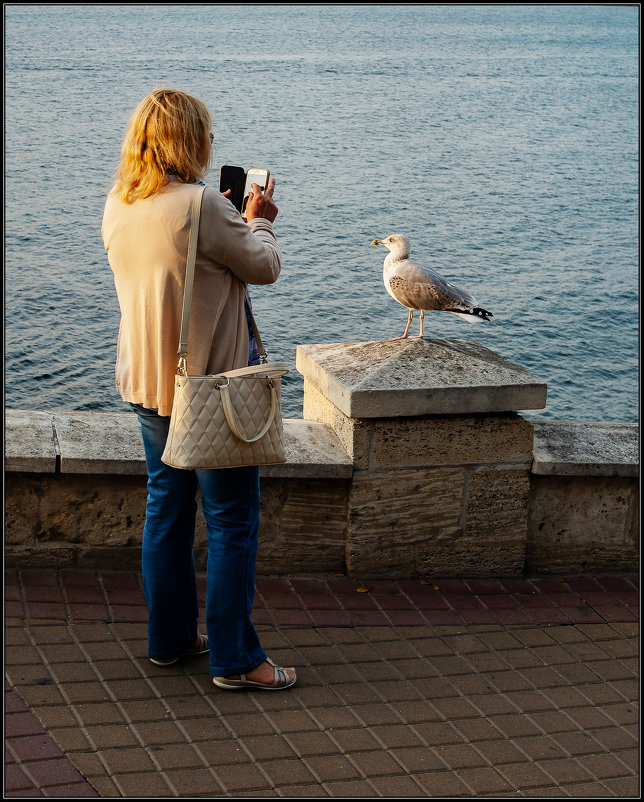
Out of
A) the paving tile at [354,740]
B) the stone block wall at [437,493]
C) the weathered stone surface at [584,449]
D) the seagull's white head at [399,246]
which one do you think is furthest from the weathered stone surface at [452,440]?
the paving tile at [354,740]

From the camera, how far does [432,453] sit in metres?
4.12

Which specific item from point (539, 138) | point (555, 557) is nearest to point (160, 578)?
point (555, 557)

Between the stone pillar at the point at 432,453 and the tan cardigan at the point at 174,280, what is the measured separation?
3.15 ft

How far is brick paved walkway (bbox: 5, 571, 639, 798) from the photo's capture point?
296 cm

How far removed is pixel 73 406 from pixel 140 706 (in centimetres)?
795

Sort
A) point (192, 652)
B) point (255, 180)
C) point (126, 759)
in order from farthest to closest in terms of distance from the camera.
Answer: point (192, 652)
point (255, 180)
point (126, 759)

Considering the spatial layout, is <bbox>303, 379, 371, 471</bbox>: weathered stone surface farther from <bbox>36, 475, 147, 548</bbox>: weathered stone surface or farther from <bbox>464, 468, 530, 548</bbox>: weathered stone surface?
<bbox>36, 475, 147, 548</bbox>: weathered stone surface

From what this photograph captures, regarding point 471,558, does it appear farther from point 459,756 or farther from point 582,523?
point 459,756

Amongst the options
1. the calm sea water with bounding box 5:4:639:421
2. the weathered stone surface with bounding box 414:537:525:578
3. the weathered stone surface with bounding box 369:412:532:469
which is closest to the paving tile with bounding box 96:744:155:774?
the weathered stone surface with bounding box 369:412:532:469

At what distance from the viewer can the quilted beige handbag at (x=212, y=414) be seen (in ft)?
9.81

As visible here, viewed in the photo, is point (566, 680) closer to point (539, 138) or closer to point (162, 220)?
point (162, 220)

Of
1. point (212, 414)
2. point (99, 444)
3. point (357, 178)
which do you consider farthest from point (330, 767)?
point (357, 178)

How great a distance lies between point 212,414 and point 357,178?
20.2 metres

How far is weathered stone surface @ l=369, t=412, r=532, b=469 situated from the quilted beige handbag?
1.07 metres
